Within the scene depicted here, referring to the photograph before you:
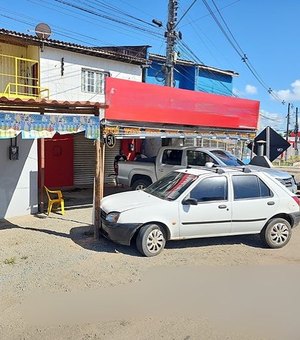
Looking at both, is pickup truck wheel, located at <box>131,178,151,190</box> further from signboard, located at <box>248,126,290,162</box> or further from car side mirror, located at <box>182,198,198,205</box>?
car side mirror, located at <box>182,198,198,205</box>

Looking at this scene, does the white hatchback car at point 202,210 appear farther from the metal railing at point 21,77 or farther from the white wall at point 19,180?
the metal railing at point 21,77

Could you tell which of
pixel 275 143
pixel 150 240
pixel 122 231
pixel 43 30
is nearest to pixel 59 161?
pixel 43 30

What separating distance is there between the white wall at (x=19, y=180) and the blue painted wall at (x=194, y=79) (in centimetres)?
1325

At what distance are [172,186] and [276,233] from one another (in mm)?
2306

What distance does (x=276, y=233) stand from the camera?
736 centimetres

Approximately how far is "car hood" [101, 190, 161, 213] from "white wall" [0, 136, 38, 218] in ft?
10.2

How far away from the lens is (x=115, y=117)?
31.7 feet

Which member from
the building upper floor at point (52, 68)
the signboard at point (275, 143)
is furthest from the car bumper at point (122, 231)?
the building upper floor at point (52, 68)

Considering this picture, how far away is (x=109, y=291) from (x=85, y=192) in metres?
9.21

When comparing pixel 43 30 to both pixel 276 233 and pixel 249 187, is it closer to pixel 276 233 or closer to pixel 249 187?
pixel 249 187

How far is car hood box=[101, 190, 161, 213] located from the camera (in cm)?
683

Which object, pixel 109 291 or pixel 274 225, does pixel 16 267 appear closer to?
pixel 109 291

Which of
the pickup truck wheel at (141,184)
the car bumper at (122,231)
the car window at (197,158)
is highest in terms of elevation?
the car window at (197,158)

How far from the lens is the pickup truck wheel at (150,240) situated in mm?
6562
